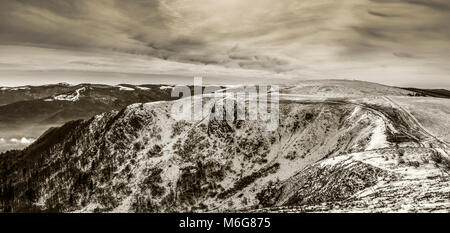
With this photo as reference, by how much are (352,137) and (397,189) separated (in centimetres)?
3024

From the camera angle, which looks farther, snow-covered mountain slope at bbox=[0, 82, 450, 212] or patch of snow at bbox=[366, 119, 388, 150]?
patch of snow at bbox=[366, 119, 388, 150]

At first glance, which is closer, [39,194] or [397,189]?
[397,189]

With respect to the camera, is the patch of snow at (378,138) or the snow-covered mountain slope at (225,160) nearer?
the snow-covered mountain slope at (225,160)

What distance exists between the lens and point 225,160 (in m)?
67.9

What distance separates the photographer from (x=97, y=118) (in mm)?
91438

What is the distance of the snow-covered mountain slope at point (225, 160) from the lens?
132 ft

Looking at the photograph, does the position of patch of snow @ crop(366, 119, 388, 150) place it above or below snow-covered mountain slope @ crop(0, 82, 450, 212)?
above

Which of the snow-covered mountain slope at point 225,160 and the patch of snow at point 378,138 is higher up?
the patch of snow at point 378,138

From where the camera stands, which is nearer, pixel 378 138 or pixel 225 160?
pixel 378 138

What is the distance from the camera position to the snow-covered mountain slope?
4016cm
